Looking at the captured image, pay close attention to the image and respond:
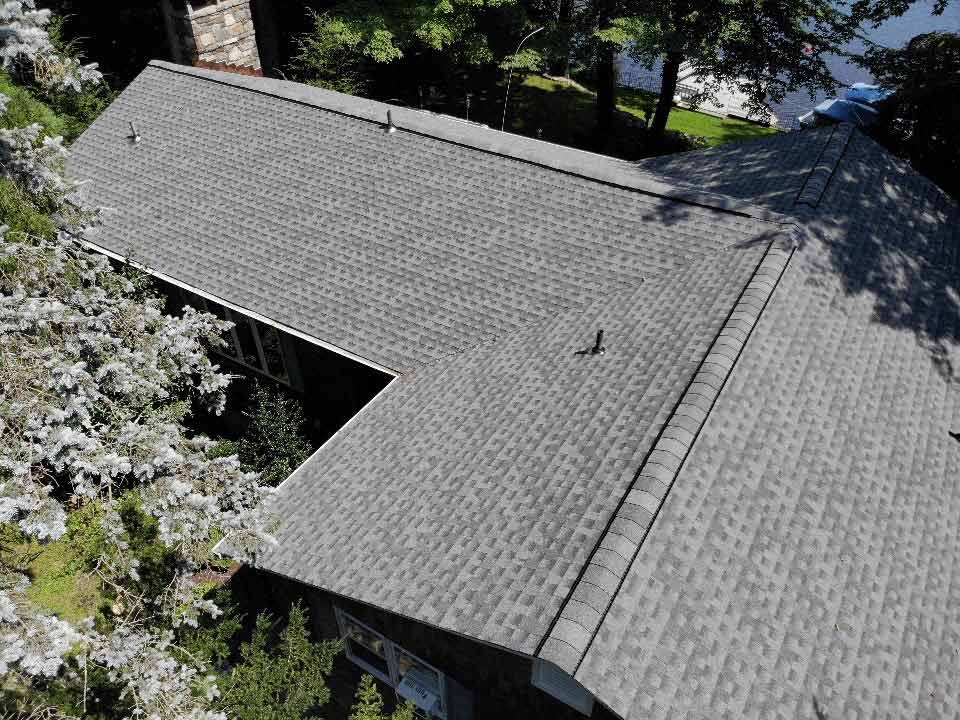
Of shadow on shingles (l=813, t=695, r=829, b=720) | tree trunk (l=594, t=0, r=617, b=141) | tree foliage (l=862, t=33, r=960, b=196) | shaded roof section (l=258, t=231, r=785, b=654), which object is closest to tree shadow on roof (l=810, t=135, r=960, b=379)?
shaded roof section (l=258, t=231, r=785, b=654)

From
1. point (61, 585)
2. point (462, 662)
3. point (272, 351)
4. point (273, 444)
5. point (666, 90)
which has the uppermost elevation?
point (666, 90)

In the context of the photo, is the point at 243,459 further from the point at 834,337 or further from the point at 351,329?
the point at 834,337

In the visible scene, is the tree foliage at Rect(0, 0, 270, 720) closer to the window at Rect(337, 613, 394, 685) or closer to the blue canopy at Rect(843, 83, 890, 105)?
the window at Rect(337, 613, 394, 685)

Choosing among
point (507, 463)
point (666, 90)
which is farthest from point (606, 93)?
point (507, 463)

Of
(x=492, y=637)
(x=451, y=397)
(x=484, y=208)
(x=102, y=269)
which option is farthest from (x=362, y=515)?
(x=484, y=208)

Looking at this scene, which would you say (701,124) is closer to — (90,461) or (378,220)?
(378,220)

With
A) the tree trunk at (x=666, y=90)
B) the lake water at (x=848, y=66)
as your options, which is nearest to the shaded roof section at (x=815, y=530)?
the tree trunk at (x=666, y=90)

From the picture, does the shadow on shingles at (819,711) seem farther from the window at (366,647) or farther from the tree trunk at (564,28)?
the tree trunk at (564,28)
